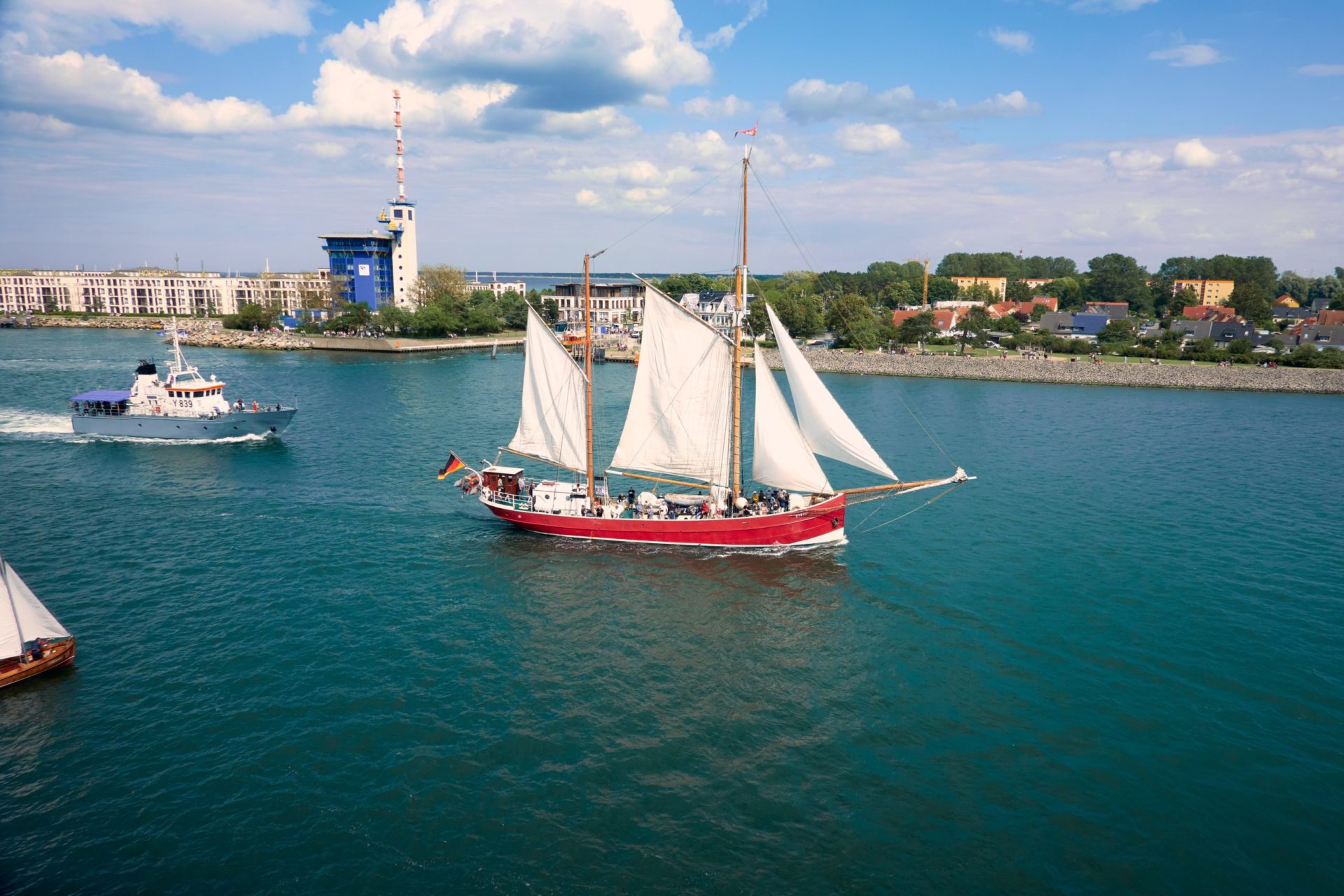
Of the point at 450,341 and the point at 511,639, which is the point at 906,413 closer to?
the point at 511,639

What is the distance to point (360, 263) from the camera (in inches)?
6629

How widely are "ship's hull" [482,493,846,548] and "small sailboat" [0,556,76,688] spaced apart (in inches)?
748

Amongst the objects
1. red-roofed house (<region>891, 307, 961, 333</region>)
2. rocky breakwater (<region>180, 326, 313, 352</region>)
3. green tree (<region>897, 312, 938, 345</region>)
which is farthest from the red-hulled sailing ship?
rocky breakwater (<region>180, 326, 313, 352</region>)

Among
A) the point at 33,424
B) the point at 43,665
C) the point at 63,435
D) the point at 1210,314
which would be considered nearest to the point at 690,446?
the point at 43,665

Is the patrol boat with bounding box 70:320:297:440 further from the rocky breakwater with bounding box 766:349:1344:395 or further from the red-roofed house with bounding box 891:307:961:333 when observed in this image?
the red-roofed house with bounding box 891:307:961:333

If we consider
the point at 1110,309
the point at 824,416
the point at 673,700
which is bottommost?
the point at 673,700

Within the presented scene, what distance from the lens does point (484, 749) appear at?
862 inches

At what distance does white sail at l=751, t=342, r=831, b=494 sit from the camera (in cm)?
3625

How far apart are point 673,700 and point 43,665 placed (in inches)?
825

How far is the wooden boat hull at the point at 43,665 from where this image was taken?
24266mm

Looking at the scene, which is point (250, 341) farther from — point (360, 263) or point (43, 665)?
point (43, 665)

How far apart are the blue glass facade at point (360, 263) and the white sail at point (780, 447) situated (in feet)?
497

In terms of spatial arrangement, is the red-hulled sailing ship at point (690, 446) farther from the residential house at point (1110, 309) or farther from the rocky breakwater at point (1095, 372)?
the residential house at point (1110, 309)

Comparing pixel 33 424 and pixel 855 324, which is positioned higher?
pixel 855 324
